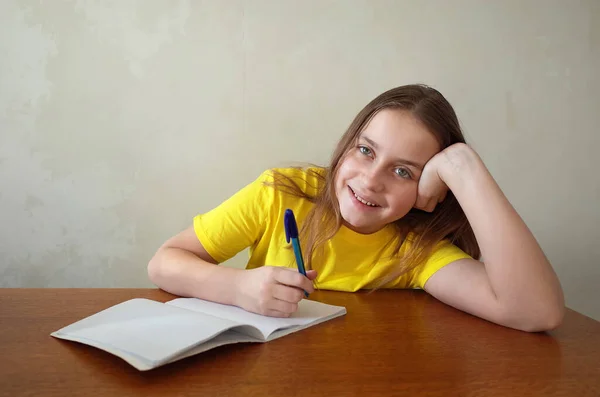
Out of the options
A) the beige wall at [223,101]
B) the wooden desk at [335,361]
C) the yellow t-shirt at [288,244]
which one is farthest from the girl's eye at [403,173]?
the beige wall at [223,101]

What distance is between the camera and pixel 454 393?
58cm

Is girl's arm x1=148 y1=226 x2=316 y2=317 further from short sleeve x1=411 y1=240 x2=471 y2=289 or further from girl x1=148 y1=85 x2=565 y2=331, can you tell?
short sleeve x1=411 y1=240 x2=471 y2=289

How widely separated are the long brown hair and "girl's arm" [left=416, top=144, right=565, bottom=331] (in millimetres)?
92

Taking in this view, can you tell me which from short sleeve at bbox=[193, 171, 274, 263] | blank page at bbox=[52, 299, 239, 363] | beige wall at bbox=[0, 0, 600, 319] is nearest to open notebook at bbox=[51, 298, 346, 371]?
blank page at bbox=[52, 299, 239, 363]

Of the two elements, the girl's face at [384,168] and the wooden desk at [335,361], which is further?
the girl's face at [384,168]

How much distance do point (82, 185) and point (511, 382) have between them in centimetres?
120

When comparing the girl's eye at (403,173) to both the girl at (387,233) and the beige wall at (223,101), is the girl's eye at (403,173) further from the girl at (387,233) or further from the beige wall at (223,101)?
the beige wall at (223,101)

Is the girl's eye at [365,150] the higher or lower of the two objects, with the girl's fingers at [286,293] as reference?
higher

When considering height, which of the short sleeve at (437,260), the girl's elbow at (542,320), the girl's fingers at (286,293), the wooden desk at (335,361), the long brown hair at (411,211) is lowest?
the wooden desk at (335,361)

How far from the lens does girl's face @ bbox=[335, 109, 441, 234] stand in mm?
1031

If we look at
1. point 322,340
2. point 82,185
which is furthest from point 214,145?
point 322,340

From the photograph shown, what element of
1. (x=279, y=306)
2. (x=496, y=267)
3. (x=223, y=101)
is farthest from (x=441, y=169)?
(x=223, y=101)

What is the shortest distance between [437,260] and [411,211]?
163 mm

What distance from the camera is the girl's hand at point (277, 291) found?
0.80 meters
